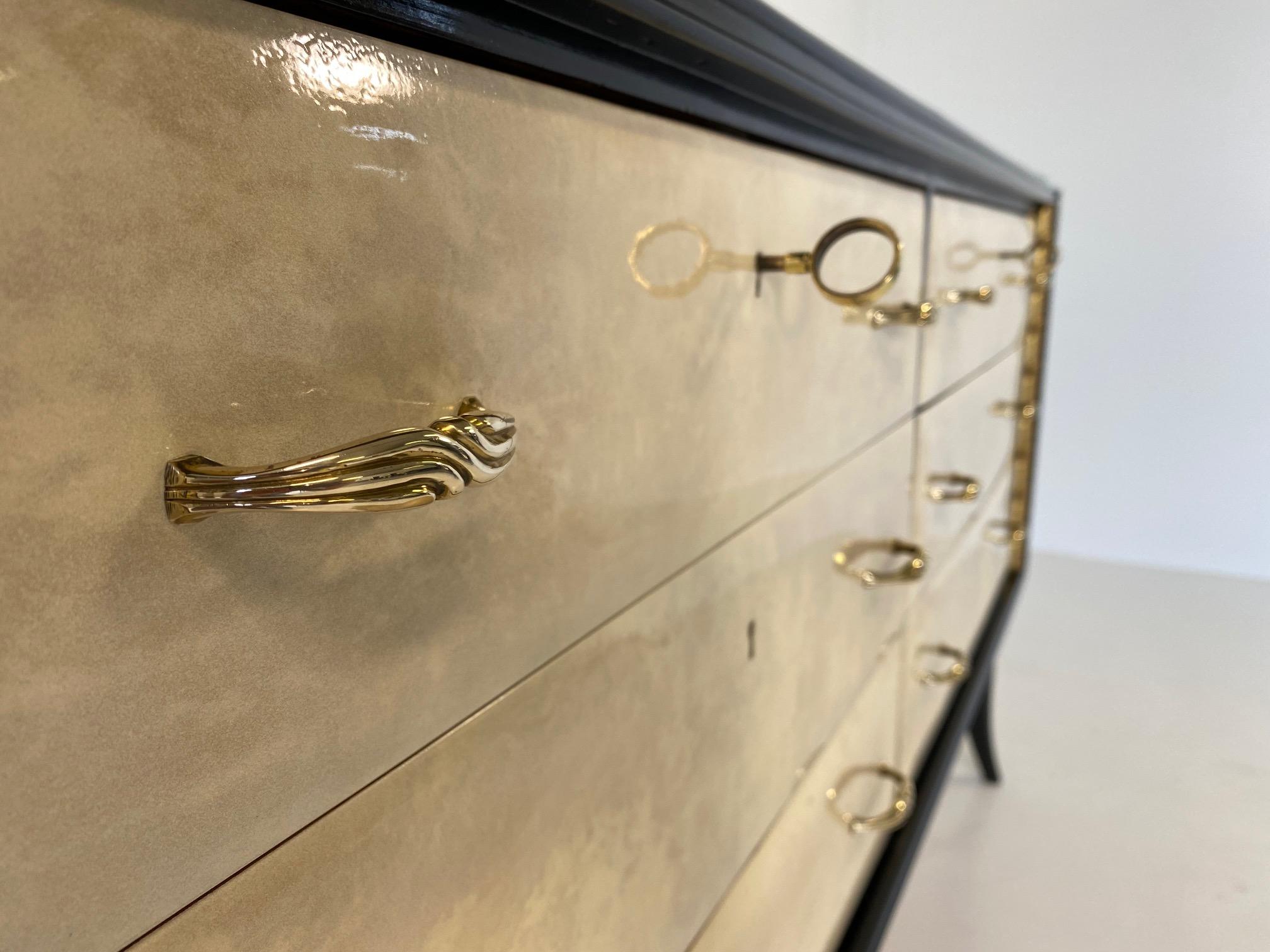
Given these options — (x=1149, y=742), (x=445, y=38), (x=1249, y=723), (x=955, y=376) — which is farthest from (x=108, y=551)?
(x=1249, y=723)

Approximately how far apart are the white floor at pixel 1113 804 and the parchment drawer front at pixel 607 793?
2.93ft

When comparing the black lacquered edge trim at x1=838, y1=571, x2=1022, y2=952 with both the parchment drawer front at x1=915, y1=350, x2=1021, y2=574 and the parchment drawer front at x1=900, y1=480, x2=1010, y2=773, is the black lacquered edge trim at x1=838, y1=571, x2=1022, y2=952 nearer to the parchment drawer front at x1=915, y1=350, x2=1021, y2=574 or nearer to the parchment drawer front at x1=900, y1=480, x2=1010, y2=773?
the parchment drawer front at x1=900, y1=480, x2=1010, y2=773

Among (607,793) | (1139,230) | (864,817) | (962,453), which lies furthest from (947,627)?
(1139,230)

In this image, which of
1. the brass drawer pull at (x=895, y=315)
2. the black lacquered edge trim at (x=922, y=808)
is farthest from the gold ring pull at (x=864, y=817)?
the brass drawer pull at (x=895, y=315)

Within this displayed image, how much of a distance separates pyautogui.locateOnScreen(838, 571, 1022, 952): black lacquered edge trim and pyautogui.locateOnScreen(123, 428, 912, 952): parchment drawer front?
0.28m

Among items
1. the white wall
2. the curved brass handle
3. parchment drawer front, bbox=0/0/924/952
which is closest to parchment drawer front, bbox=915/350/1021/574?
parchment drawer front, bbox=0/0/924/952

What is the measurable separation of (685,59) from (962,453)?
82 cm

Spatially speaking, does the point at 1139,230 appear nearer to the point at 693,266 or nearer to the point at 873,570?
the point at 873,570

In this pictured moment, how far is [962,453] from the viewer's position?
1.06 meters

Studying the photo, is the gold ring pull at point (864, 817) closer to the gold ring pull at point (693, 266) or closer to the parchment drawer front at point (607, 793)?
the parchment drawer front at point (607, 793)

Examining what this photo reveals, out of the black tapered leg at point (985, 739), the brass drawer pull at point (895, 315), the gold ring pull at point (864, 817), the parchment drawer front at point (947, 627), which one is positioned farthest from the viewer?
the black tapered leg at point (985, 739)

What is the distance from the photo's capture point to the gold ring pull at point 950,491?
889mm

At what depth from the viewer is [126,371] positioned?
0.18 m

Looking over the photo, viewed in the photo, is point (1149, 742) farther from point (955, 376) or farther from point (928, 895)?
point (955, 376)
